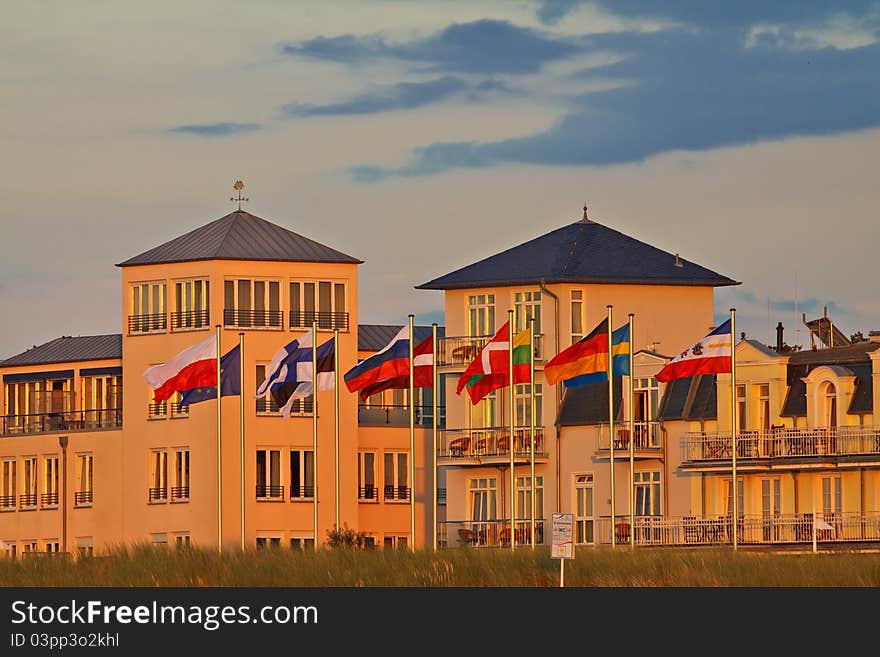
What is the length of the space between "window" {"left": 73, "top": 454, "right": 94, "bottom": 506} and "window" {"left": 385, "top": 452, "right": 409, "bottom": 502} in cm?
1272

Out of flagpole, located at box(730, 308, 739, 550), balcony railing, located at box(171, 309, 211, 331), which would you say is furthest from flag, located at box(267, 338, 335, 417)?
balcony railing, located at box(171, 309, 211, 331)

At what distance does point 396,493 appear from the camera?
13812cm

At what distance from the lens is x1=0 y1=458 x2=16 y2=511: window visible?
144 meters

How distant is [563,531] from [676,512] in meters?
34.6

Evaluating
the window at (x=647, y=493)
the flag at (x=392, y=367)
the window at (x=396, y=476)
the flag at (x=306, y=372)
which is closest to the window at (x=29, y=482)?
the window at (x=396, y=476)

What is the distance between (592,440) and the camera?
391 feet

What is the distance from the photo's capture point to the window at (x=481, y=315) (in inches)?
4906

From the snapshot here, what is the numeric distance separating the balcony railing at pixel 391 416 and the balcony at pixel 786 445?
27882mm

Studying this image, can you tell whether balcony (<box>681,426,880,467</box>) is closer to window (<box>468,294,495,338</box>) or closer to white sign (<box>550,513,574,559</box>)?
window (<box>468,294,495,338</box>)

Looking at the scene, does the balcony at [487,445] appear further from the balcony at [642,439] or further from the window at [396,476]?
the window at [396,476]

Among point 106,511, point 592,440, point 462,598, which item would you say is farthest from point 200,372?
point 462,598

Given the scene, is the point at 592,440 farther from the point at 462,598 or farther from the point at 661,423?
the point at 462,598

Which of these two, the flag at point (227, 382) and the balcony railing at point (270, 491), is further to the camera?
the balcony railing at point (270, 491)

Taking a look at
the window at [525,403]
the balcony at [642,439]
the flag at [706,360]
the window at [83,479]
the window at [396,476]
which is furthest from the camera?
the window at [83,479]
